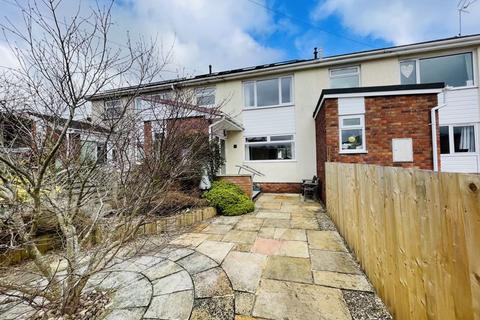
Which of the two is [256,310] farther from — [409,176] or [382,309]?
[409,176]

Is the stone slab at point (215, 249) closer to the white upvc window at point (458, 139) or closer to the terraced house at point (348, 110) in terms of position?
the terraced house at point (348, 110)

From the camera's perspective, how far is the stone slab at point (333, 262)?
3068mm

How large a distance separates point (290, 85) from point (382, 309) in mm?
9204

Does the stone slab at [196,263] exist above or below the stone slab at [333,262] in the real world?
above

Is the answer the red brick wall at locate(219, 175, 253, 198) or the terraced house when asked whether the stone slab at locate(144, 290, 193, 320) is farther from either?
the red brick wall at locate(219, 175, 253, 198)

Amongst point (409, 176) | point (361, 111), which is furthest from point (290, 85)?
point (409, 176)

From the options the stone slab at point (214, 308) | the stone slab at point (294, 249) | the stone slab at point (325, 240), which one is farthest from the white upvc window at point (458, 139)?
the stone slab at point (214, 308)

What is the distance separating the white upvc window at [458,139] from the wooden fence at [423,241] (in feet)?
28.3

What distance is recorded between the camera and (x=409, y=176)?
70.6 inches

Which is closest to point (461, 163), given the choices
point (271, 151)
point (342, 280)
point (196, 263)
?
point (271, 151)

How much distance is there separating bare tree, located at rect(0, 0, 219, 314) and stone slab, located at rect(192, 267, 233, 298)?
1020 millimetres

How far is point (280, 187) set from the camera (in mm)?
9828

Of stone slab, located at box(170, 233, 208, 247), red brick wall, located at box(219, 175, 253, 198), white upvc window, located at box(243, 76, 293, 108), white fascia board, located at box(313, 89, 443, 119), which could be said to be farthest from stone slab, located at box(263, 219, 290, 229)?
white upvc window, located at box(243, 76, 293, 108)

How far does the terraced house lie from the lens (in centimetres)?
655
